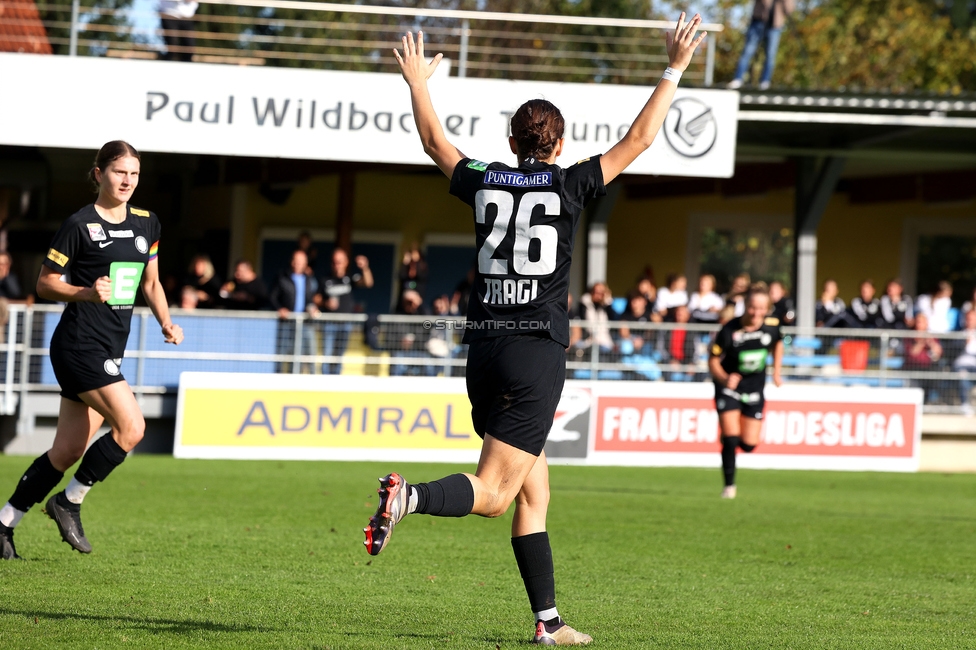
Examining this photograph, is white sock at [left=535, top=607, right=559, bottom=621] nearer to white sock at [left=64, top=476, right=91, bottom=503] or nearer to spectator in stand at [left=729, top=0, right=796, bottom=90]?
white sock at [left=64, top=476, right=91, bottom=503]

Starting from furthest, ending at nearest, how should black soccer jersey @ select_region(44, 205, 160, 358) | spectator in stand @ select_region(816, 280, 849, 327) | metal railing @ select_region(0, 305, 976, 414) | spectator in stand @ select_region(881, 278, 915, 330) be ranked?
spectator in stand @ select_region(816, 280, 849, 327)
spectator in stand @ select_region(881, 278, 915, 330)
metal railing @ select_region(0, 305, 976, 414)
black soccer jersey @ select_region(44, 205, 160, 358)

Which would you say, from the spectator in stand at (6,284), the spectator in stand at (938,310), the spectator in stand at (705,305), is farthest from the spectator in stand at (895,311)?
the spectator in stand at (6,284)

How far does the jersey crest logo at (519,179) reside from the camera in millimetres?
4531

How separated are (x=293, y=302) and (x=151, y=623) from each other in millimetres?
10786

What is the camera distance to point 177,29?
16.9m

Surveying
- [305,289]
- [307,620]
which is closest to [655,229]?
[305,289]

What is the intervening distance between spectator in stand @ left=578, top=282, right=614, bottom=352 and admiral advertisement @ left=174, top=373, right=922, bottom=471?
1.96 ft

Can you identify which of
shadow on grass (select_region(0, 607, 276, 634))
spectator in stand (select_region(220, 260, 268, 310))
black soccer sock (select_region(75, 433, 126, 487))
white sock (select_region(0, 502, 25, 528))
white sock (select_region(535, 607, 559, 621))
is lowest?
shadow on grass (select_region(0, 607, 276, 634))

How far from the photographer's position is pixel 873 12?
41656mm

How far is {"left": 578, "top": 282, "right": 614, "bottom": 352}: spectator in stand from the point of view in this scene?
1623 cm

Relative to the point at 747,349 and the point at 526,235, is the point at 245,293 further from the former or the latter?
the point at 526,235

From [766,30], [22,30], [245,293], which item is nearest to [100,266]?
[245,293]

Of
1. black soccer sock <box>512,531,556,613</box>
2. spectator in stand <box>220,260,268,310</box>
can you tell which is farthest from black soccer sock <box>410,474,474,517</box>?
spectator in stand <box>220,260,268,310</box>

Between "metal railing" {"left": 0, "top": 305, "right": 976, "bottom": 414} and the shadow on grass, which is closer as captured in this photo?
the shadow on grass
